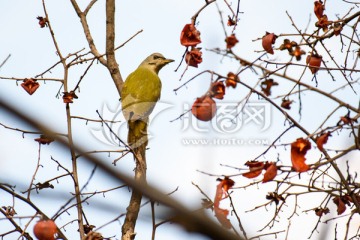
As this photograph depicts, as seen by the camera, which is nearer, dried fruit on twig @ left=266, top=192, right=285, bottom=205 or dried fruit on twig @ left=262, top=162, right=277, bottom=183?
dried fruit on twig @ left=262, top=162, right=277, bottom=183

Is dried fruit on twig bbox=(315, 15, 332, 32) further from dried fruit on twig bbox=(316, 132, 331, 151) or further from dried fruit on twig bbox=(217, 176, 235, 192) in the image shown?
dried fruit on twig bbox=(217, 176, 235, 192)

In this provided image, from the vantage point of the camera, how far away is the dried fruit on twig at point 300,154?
2982 mm

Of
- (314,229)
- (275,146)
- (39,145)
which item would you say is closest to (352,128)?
(275,146)

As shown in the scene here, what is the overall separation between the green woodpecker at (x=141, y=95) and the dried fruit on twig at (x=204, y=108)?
1931 millimetres

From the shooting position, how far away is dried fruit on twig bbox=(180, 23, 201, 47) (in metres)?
3.73

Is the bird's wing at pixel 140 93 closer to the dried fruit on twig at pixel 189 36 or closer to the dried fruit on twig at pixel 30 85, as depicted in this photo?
the dried fruit on twig at pixel 30 85

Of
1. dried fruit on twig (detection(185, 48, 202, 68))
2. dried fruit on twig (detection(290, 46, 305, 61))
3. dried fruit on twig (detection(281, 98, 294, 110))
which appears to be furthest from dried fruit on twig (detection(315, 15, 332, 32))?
dried fruit on twig (detection(185, 48, 202, 68))

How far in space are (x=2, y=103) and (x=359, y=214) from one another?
10.3 ft

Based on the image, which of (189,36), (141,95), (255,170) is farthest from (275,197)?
(141,95)

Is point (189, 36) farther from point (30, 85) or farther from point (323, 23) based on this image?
point (30, 85)

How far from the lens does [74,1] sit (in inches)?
216

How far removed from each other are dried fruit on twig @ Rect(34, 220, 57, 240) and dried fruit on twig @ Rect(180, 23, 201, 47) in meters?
1.53

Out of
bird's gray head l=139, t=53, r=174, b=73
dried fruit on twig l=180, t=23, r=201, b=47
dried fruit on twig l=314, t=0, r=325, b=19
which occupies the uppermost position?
bird's gray head l=139, t=53, r=174, b=73

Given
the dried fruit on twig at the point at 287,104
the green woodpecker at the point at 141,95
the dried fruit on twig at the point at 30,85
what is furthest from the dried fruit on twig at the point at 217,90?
the green woodpecker at the point at 141,95
